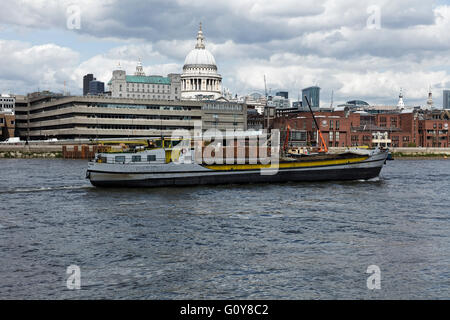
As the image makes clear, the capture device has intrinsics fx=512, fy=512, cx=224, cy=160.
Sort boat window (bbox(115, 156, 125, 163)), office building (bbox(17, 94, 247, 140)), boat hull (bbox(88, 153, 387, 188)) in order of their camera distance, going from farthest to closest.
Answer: office building (bbox(17, 94, 247, 140)), boat window (bbox(115, 156, 125, 163)), boat hull (bbox(88, 153, 387, 188))

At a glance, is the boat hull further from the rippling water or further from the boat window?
the rippling water

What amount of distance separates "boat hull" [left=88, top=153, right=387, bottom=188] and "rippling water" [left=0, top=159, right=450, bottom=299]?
6.04 m

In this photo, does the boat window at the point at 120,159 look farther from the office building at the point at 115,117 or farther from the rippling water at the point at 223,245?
the office building at the point at 115,117

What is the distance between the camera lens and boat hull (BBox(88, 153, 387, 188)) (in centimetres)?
6009

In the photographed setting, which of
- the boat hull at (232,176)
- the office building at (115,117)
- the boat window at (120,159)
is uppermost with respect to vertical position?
the office building at (115,117)

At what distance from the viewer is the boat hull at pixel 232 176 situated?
197 feet

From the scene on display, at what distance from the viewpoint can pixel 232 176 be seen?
6488cm

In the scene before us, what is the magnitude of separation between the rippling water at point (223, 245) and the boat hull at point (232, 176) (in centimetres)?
604

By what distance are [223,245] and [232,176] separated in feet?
114

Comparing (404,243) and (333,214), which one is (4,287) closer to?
(404,243)

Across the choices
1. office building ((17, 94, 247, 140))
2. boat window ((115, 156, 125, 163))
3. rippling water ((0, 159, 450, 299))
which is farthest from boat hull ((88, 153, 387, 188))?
office building ((17, 94, 247, 140))

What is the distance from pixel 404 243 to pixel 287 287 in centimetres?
1174

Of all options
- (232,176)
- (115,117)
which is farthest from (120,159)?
(115,117)

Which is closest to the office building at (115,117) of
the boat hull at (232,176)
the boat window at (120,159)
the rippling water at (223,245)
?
the boat hull at (232,176)
